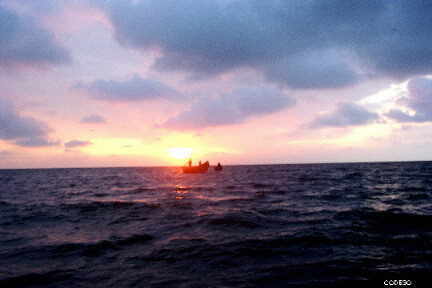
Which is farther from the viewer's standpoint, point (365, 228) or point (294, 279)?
point (365, 228)

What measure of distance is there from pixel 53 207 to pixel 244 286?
66.8 ft

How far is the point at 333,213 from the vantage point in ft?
51.3

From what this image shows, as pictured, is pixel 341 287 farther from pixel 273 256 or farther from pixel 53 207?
pixel 53 207

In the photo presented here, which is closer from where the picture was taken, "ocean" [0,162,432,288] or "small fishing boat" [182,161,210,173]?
"ocean" [0,162,432,288]

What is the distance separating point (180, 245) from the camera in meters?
10.4

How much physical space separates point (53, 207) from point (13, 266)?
1428 centimetres

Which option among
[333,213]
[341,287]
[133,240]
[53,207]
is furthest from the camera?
[53,207]

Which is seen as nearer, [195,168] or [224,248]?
[224,248]

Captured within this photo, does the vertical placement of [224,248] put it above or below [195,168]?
below

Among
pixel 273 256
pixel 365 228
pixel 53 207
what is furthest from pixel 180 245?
pixel 53 207

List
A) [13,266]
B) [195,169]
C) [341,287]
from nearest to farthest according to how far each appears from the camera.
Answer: [341,287] < [13,266] < [195,169]

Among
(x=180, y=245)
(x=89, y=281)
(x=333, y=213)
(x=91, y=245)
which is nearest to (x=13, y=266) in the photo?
(x=91, y=245)

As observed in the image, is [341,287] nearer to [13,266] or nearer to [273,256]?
[273,256]

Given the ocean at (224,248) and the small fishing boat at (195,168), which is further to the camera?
the small fishing boat at (195,168)
